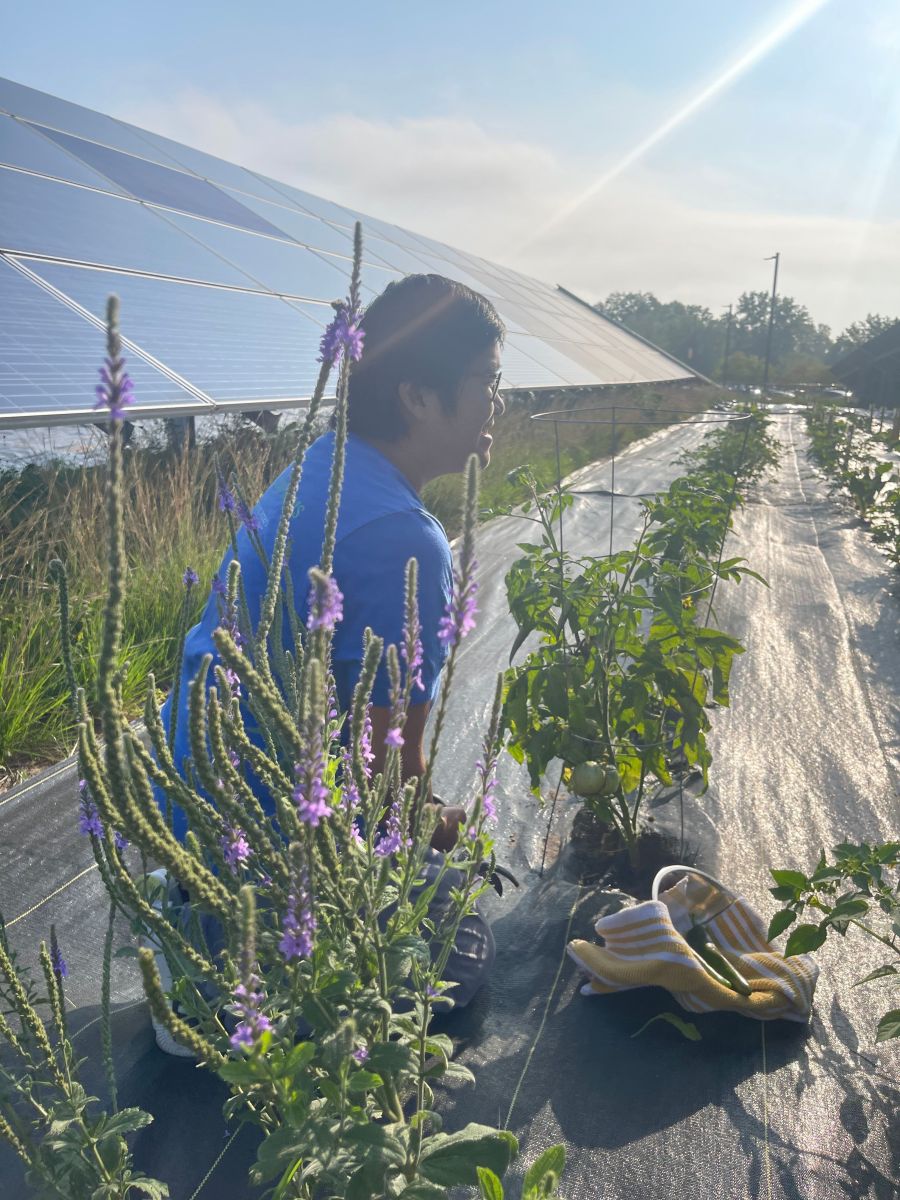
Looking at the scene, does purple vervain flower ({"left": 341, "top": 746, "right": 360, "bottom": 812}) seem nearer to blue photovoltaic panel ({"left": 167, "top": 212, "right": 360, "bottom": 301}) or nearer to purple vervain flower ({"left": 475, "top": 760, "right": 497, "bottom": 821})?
purple vervain flower ({"left": 475, "top": 760, "right": 497, "bottom": 821})

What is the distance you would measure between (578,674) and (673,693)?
278 millimetres

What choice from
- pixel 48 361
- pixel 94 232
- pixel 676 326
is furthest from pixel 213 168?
pixel 676 326

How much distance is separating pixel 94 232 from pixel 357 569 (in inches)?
241

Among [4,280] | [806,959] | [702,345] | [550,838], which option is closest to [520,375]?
[4,280]

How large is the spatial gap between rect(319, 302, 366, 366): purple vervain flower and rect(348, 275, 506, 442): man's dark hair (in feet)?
3.49

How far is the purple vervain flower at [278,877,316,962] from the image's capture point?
90 cm

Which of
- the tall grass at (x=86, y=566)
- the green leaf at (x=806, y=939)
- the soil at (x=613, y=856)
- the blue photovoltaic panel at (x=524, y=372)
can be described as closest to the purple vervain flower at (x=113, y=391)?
the green leaf at (x=806, y=939)

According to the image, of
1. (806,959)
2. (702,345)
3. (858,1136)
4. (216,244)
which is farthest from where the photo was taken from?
(702,345)

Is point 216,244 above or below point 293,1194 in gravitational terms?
above

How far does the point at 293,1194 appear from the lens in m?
1.29

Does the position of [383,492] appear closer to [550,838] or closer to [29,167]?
[550,838]

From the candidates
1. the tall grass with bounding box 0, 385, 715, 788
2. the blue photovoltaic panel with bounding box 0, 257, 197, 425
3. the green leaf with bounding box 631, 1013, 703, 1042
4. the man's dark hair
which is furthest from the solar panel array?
the green leaf with bounding box 631, 1013, 703, 1042

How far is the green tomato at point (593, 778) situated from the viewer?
2480 millimetres

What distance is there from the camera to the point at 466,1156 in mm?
1166
